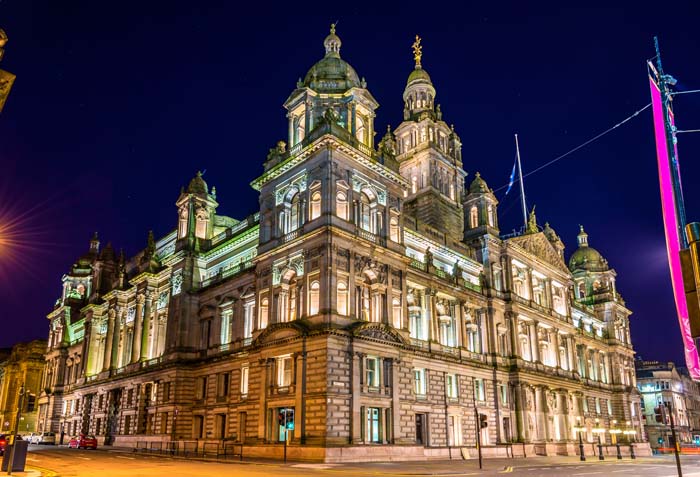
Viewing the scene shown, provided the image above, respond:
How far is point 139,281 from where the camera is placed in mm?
62812

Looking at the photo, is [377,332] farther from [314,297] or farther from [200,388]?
[200,388]

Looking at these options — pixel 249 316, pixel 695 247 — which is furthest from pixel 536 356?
pixel 695 247

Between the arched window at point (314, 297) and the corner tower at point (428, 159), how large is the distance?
94.2 ft

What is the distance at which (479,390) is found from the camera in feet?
177

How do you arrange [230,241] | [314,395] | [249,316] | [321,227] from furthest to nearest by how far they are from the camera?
[230,241] → [249,316] → [321,227] → [314,395]

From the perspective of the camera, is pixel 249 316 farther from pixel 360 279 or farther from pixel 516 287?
pixel 516 287

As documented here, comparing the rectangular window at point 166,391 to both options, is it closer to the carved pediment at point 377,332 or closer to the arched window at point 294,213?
the arched window at point 294,213

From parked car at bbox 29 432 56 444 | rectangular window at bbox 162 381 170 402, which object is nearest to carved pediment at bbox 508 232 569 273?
rectangular window at bbox 162 381 170 402

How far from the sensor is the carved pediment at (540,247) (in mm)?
64637

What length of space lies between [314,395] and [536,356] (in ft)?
106

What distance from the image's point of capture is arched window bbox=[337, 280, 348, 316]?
41188 mm

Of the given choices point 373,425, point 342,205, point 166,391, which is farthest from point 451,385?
point 166,391

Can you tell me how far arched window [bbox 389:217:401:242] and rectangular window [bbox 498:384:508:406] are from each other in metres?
19.5

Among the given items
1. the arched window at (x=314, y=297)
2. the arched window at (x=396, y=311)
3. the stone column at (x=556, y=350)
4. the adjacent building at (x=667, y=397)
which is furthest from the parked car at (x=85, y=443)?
the adjacent building at (x=667, y=397)
